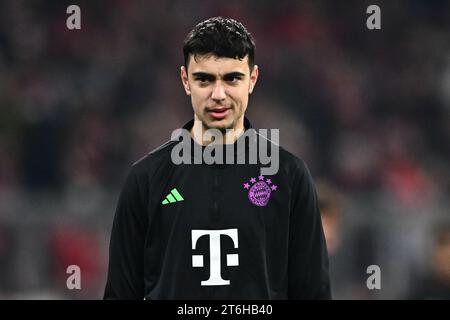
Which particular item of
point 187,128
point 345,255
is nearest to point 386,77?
point 345,255

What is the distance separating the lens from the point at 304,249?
3.05 m

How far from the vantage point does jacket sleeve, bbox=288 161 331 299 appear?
3.04 metres

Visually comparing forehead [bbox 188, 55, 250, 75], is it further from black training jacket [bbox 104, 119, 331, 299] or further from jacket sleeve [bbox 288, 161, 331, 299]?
jacket sleeve [bbox 288, 161, 331, 299]

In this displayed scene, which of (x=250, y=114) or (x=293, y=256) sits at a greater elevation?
(x=250, y=114)

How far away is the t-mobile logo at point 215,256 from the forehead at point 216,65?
0.60 meters

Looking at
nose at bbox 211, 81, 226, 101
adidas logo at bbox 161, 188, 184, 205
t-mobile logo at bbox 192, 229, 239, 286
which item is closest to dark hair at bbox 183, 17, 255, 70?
nose at bbox 211, 81, 226, 101

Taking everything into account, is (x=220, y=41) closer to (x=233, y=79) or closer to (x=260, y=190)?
(x=233, y=79)

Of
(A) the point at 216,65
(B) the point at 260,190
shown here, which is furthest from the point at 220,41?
(B) the point at 260,190

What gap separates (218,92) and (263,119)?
442cm

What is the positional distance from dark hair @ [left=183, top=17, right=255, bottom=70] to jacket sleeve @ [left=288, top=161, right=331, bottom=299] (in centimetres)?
51

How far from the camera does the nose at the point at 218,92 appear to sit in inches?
116

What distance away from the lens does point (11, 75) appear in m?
7.71
